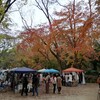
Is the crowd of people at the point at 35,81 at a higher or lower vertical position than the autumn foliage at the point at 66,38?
lower

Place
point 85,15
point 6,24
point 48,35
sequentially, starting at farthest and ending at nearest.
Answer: point 48,35 → point 85,15 → point 6,24

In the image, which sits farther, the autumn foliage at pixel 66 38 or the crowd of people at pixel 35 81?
the autumn foliage at pixel 66 38

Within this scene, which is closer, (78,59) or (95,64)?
(78,59)

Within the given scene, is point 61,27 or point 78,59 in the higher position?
point 61,27

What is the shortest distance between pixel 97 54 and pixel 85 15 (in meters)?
10.1

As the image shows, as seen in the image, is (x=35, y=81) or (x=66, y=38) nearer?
(x=35, y=81)

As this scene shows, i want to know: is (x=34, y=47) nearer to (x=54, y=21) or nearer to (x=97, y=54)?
(x=54, y=21)

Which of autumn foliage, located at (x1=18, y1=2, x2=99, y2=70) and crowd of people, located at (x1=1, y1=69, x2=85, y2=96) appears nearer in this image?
crowd of people, located at (x1=1, y1=69, x2=85, y2=96)

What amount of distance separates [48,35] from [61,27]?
2.81 meters

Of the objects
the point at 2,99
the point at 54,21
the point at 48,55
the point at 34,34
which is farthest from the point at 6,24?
the point at 48,55

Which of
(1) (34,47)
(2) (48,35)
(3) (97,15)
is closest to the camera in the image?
(3) (97,15)

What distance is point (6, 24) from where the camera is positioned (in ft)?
72.0

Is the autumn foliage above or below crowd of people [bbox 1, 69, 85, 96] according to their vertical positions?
above

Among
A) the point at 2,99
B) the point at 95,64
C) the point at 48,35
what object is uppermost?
the point at 48,35
